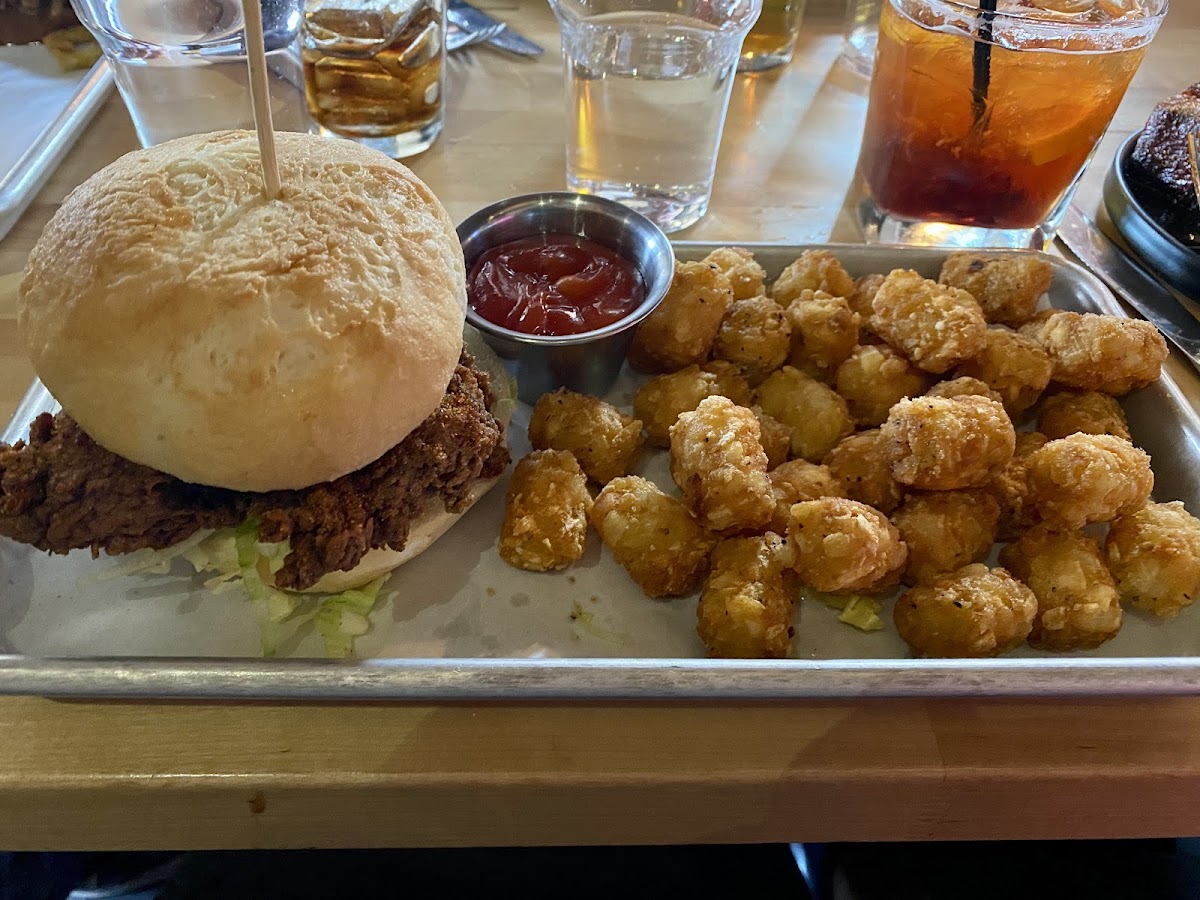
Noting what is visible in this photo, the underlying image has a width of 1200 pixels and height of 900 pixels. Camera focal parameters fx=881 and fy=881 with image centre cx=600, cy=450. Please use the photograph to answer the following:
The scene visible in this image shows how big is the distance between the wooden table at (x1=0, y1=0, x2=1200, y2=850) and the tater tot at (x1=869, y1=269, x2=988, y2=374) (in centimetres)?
71

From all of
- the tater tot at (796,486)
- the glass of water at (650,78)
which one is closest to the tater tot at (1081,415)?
the tater tot at (796,486)

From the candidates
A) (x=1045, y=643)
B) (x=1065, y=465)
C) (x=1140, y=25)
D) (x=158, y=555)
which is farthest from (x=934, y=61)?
(x=158, y=555)

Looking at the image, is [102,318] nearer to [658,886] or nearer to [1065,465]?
[658,886]

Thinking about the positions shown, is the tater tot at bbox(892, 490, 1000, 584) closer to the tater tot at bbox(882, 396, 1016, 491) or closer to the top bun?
the tater tot at bbox(882, 396, 1016, 491)

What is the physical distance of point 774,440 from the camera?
1.81 metres

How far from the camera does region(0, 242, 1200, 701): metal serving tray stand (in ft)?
4.29

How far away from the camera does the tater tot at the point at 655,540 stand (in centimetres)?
160

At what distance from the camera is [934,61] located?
203 cm

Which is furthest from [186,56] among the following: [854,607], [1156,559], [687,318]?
[1156,559]

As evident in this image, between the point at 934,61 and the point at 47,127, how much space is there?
8.34 ft

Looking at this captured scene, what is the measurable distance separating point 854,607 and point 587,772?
22.6 inches

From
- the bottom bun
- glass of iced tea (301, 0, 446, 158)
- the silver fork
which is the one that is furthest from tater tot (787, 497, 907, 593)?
the silver fork

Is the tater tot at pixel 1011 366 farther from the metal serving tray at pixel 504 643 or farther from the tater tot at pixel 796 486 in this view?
the tater tot at pixel 796 486

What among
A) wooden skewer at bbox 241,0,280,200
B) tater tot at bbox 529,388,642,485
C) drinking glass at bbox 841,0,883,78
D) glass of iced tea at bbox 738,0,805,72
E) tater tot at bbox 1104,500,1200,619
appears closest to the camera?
wooden skewer at bbox 241,0,280,200
